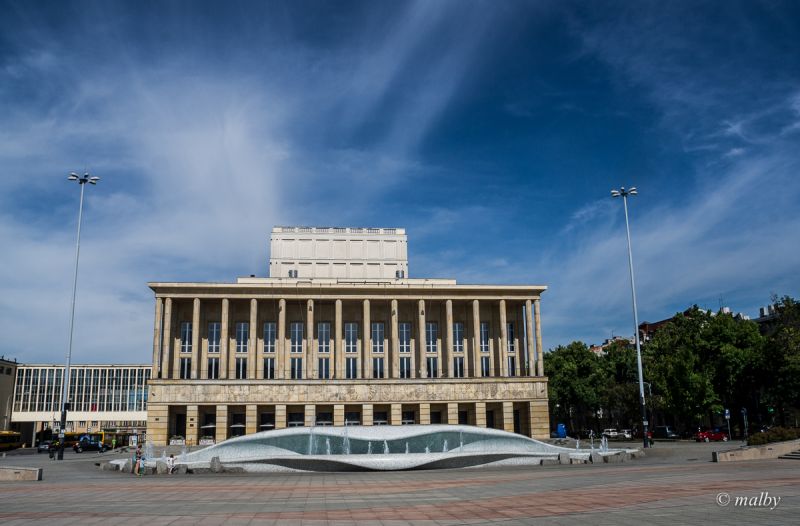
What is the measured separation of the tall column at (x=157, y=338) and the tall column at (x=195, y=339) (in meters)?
3.61

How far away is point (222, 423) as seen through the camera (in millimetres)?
70562

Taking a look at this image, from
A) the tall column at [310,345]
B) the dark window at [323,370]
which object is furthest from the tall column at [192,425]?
the dark window at [323,370]

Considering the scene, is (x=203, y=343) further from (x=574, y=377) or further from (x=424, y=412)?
(x=574, y=377)

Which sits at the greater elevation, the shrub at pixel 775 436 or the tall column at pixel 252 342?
the tall column at pixel 252 342

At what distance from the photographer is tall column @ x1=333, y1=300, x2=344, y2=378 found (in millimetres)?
75812

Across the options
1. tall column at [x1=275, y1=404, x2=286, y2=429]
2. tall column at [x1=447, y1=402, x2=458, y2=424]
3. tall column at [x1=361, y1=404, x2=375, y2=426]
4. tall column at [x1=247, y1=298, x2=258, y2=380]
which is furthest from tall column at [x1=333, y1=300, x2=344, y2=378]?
tall column at [x1=447, y1=402, x2=458, y2=424]

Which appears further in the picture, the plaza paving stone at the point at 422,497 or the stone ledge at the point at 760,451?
the stone ledge at the point at 760,451

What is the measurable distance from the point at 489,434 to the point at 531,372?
37.9m

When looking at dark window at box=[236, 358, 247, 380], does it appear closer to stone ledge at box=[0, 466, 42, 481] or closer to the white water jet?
the white water jet

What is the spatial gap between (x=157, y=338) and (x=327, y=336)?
19164 millimetres

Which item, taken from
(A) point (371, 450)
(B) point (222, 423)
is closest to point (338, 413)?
(B) point (222, 423)

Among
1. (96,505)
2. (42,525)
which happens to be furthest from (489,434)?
(42,525)

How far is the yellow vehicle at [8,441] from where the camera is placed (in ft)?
243

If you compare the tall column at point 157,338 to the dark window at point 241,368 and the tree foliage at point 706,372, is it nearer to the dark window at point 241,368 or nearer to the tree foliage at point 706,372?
the dark window at point 241,368
